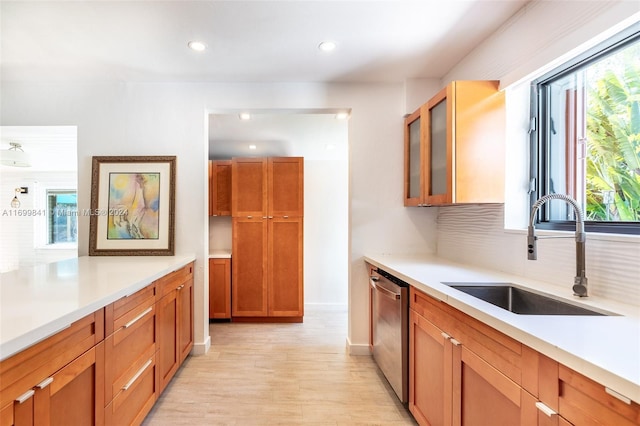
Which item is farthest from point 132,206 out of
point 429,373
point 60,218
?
point 60,218

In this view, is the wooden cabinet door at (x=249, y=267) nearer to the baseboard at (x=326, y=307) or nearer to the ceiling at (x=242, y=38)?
the baseboard at (x=326, y=307)

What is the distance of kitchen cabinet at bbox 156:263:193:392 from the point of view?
193cm

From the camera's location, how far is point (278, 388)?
6.98 ft

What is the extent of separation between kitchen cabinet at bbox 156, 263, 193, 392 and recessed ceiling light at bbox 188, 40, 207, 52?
162cm

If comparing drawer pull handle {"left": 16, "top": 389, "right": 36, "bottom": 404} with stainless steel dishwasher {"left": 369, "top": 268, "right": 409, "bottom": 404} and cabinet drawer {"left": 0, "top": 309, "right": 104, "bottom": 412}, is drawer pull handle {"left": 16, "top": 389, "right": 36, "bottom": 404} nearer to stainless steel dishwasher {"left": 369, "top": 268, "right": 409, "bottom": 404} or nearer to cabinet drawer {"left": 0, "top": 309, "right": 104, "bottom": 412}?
cabinet drawer {"left": 0, "top": 309, "right": 104, "bottom": 412}

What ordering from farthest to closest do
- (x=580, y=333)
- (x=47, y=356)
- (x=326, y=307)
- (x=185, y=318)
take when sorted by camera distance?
(x=326, y=307), (x=185, y=318), (x=47, y=356), (x=580, y=333)

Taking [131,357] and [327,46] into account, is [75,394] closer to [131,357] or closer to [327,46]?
[131,357]

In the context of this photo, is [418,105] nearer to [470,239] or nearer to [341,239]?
[470,239]

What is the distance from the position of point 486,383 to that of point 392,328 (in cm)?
88

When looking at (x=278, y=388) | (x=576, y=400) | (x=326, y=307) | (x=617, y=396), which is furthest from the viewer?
(x=326, y=307)

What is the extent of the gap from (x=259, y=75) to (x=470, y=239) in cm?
215

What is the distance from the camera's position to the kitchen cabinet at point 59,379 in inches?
33.0

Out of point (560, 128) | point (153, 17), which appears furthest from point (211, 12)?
point (560, 128)

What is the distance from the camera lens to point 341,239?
4418mm
